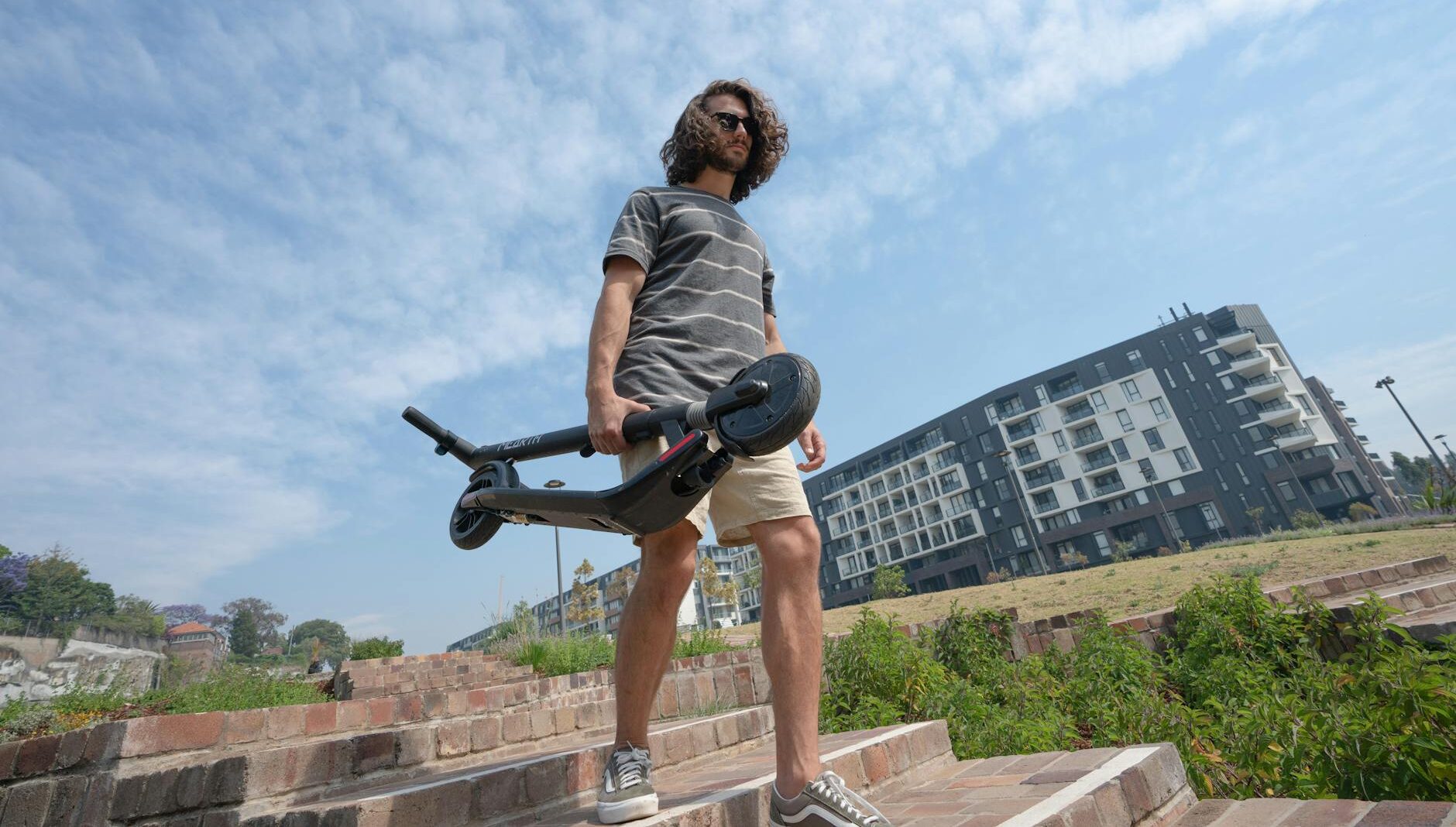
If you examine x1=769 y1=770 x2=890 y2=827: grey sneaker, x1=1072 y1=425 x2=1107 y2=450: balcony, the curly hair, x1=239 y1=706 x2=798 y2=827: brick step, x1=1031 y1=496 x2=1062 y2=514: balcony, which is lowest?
x1=769 y1=770 x2=890 y2=827: grey sneaker

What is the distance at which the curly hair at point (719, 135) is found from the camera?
2.44 metres

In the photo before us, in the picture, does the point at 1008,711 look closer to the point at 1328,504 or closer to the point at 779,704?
the point at 779,704

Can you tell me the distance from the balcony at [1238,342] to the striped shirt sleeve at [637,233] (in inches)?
2200

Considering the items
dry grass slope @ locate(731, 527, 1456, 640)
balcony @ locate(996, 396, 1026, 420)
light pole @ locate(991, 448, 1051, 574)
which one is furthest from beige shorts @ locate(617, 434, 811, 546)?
balcony @ locate(996, 396, 1026, 420)

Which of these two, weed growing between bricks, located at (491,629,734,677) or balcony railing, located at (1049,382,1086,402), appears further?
balcony railing, located at (1049,382,1086,402)

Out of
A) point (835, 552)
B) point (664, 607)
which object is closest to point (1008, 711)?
point (664, 607)

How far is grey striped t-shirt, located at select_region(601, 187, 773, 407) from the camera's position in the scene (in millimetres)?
2018

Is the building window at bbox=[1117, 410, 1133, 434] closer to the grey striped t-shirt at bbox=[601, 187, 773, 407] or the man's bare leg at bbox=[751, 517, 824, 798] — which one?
the grey striped t-shirt at bbox=[601, 187, 773, 407]

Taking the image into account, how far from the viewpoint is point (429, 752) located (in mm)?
2789

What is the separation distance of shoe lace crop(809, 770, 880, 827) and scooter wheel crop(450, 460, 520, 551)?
4.30 feet

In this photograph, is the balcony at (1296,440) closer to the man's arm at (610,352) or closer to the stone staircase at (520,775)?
the stone staircase at (520,775)

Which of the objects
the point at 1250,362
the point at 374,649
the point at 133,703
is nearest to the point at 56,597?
the point at 374,649

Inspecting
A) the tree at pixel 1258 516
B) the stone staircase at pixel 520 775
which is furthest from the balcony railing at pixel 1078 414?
the stone staircase at pixel 520 775

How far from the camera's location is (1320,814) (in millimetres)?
1507
